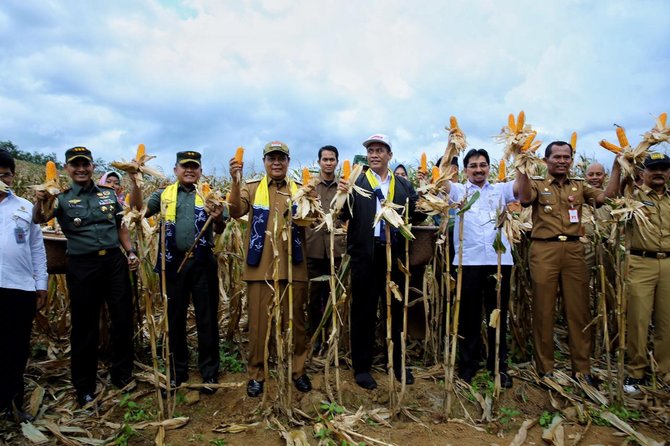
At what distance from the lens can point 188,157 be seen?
3.88m

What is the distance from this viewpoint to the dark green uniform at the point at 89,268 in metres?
3.62

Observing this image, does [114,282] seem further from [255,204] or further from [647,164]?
[647,164]

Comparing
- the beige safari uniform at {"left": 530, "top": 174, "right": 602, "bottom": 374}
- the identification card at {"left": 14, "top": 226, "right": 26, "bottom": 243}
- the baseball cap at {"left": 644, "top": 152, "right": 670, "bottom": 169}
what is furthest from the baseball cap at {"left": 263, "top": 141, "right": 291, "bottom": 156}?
the baseball cap at {"left": 644, "top": 152, "right": 670, "bottom": 169}

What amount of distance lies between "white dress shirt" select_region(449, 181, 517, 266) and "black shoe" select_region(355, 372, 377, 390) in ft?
4.16

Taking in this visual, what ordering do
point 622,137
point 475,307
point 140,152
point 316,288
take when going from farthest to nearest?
point 316,288, point 475,307, point 622,137, point 140,152

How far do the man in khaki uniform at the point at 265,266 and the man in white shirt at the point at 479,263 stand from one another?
1413 mm

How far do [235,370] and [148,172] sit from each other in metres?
2.14

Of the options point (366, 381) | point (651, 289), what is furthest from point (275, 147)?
point (651, 289)

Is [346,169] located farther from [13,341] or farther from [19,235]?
[13,341]

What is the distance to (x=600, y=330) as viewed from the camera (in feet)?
15.6

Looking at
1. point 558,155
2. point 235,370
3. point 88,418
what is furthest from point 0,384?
point 558,155

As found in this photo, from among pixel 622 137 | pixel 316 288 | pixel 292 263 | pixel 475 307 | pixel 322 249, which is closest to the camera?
pixel 622 137

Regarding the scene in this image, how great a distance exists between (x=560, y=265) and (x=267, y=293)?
2593 mm

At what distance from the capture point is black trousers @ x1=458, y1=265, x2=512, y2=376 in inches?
151
